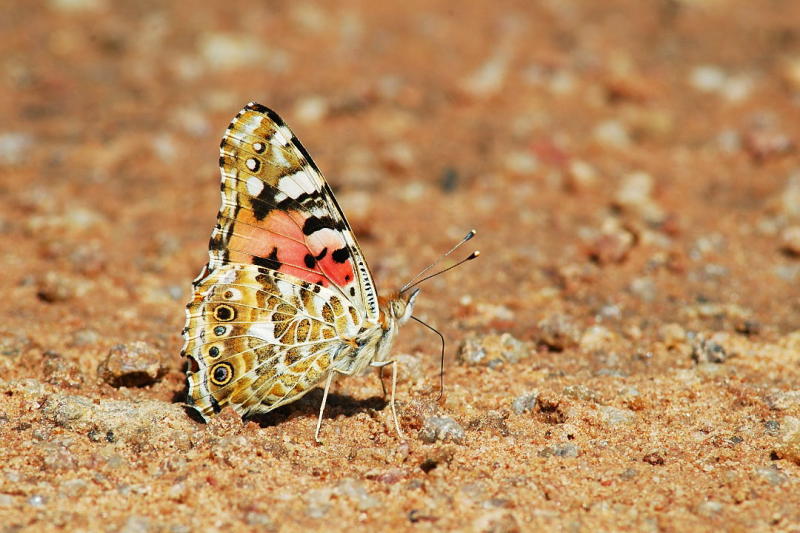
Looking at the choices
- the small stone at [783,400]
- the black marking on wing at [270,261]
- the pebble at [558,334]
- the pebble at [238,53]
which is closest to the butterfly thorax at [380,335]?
the black marking on wing at [270,261]

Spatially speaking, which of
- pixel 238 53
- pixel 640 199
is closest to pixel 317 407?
pixel 640 199

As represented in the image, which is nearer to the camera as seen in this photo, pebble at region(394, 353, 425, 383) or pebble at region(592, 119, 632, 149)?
pebble at region(394, 353, 425, 383)

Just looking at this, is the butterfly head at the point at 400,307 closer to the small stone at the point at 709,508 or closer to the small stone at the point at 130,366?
the small stone at the point at 130,366

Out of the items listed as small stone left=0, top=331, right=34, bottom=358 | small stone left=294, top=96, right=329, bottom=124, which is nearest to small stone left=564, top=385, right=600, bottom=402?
small stone left=0, top=331, right=34, bottom=358

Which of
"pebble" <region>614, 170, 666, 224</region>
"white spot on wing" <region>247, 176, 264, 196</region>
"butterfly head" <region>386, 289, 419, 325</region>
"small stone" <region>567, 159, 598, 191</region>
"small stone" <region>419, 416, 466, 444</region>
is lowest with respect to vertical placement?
"small stone" <region>419, 416, 466, 444</region>

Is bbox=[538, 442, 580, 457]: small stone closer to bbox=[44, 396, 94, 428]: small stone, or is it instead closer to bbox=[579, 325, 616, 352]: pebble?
bbox=[579, 325, 616, 352]: pebble

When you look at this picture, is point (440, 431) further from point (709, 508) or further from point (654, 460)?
point (709, 508)
